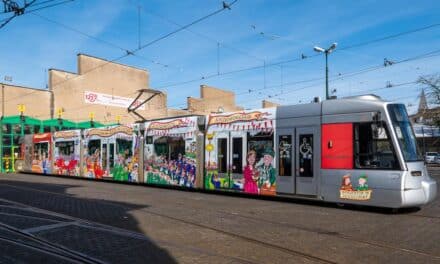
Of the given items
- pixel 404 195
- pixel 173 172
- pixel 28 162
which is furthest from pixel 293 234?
pixel 28 162

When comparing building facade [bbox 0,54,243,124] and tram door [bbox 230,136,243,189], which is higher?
building facade [bbox 0,54,243,124]

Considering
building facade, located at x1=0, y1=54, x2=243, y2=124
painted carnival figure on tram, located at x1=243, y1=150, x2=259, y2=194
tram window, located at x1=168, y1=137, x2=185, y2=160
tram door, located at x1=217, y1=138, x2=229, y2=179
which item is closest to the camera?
painted carnival figure on tram, located at x1=243, y1=150, x2=259, y2=194

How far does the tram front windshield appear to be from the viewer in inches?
431

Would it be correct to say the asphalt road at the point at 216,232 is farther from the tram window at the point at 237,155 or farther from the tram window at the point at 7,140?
the tram window at the point at 7,140

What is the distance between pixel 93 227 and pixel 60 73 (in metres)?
36.2

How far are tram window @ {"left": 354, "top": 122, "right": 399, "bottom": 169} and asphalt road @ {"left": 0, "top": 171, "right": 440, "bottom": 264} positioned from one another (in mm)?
1257

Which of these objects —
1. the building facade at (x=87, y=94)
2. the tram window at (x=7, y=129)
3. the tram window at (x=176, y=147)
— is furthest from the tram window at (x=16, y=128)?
the tram window at (x=176, y=147)

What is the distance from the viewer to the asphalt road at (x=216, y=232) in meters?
6.54

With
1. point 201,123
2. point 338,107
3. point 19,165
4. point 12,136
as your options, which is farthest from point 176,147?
point 12,136

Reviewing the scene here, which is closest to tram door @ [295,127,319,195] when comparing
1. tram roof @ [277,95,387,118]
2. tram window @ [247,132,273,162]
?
tram roof @ [277,95,387,118]

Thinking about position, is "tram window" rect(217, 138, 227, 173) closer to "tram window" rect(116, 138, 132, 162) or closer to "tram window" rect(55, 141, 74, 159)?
"tram window" rect(116, 138, 132, 162)

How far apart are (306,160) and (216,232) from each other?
506 centimetres

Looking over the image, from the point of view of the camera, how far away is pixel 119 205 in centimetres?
1215

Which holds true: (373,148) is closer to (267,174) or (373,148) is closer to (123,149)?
(267,174)
